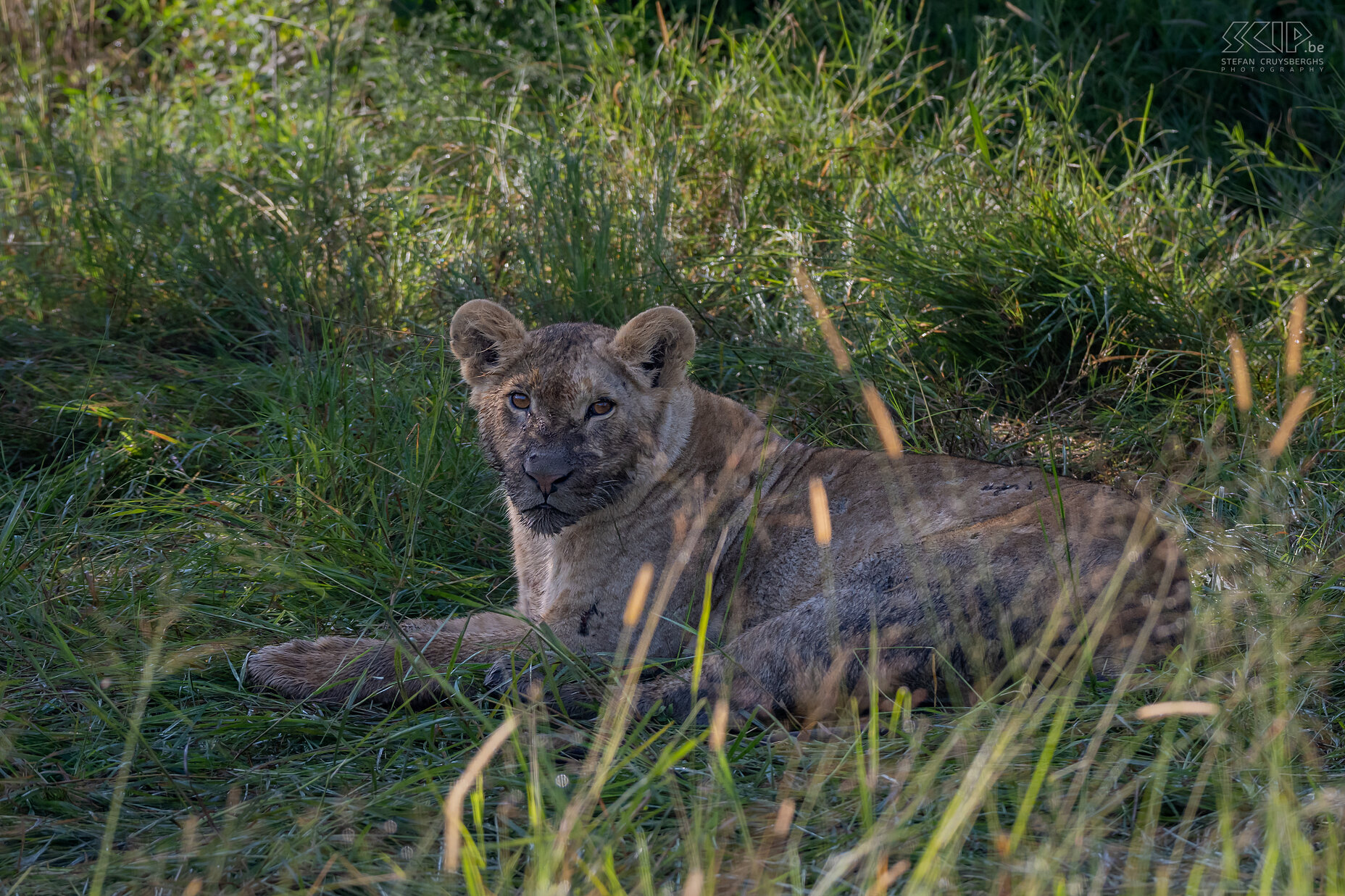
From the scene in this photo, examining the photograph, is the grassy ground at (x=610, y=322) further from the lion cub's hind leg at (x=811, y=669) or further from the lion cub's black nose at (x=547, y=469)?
the lion cub's black nose at (x=547, y=469)

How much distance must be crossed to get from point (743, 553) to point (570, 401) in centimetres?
97

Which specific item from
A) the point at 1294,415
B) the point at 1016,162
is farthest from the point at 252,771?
the point at 1016,162

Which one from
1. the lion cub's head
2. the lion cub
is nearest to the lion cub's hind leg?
the lion cub

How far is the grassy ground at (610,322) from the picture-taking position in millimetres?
2652

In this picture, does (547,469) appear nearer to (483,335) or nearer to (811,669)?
(483,335)

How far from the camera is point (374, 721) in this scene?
360 centimetres

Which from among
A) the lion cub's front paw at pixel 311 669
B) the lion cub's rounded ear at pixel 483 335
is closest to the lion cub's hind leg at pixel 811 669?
the lion cub's front paw at pixel 311 669

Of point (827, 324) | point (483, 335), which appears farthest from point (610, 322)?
point (827, 324)

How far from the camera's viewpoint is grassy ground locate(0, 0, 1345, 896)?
2.65 meters

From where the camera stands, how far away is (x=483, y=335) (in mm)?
4164

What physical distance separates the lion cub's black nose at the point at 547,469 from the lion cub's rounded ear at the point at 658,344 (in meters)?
0.45

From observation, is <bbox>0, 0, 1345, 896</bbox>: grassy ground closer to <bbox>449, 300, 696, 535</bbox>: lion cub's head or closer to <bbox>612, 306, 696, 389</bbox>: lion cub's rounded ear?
<bbox>449, 300, 696, 535</bbox>: lion cub's head
